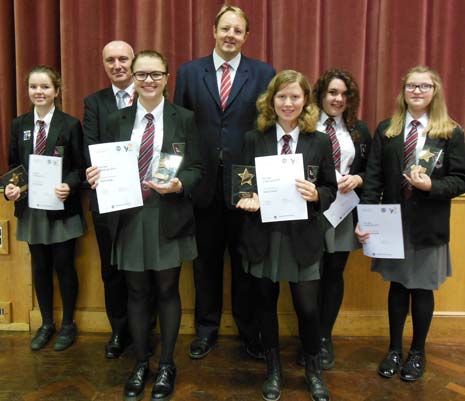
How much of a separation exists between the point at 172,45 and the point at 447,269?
210cm

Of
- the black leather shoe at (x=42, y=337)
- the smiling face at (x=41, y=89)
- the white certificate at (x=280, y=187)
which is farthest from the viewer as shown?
the black leather shoe at (x=42, y=337)

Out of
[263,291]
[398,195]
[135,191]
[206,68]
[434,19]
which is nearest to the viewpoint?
[135,191]

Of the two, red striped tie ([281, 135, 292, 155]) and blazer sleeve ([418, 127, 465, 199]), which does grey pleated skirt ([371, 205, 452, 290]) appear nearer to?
blazer sleeve ([418, 127, 465, 199])

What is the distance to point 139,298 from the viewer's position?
83.1 inches

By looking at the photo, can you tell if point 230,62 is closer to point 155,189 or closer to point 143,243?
point 155,189

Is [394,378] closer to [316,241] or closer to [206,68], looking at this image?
[316,241]

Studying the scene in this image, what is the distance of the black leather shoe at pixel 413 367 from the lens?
2.35m

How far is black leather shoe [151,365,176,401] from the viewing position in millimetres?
2137

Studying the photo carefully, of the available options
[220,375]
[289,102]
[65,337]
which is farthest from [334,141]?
[65,337]

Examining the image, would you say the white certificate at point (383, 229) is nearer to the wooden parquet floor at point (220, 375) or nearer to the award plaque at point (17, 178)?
the wooden parquet floor at point (220, 375)

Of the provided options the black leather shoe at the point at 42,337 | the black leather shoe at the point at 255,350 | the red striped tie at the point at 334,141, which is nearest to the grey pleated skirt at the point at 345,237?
the red striped tie at the point at 334,141

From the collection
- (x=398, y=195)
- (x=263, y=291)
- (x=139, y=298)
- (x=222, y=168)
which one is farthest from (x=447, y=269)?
(x=139, y=298)

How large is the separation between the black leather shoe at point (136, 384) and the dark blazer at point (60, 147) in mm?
965

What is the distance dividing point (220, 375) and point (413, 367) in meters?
1.03
